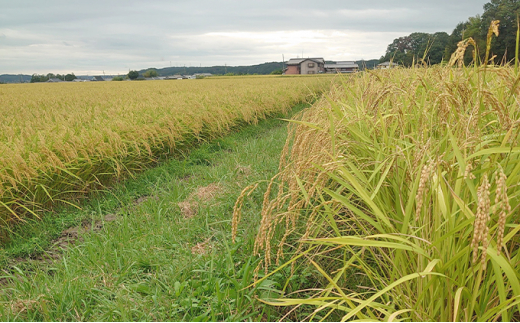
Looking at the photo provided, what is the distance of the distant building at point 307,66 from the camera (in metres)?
68.6

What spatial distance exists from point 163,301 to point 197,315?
0.86ft

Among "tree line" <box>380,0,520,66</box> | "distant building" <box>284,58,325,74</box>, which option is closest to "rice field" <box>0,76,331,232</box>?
"tree line" <box>380,0,520,66</box>

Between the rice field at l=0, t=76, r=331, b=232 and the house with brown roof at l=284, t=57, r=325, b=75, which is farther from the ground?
the house with brown roof at l=284, t=57, r=325, b=75

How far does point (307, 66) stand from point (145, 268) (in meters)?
70.6

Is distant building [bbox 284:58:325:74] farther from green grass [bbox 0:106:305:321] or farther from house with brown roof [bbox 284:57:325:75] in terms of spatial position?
green grass [bbox 0:106:305:321]

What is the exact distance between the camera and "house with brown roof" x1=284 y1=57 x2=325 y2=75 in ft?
225

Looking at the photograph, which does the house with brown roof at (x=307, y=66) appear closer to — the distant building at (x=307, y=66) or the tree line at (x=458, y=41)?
the distant building at (x=307, y=66)

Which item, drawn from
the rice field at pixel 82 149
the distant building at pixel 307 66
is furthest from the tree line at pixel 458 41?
the distant building at pixel 307 66

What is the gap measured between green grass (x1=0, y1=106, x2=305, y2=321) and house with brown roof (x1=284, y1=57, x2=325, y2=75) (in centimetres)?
6693

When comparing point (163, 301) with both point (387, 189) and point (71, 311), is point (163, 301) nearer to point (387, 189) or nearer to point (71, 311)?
point (71, 311)

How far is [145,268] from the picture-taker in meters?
2.63

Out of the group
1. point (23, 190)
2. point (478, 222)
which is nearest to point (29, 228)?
point (23, 190)

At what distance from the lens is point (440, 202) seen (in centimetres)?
138

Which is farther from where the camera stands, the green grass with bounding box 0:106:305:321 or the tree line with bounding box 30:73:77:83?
the tree line with bounding box 30:73:77:83
